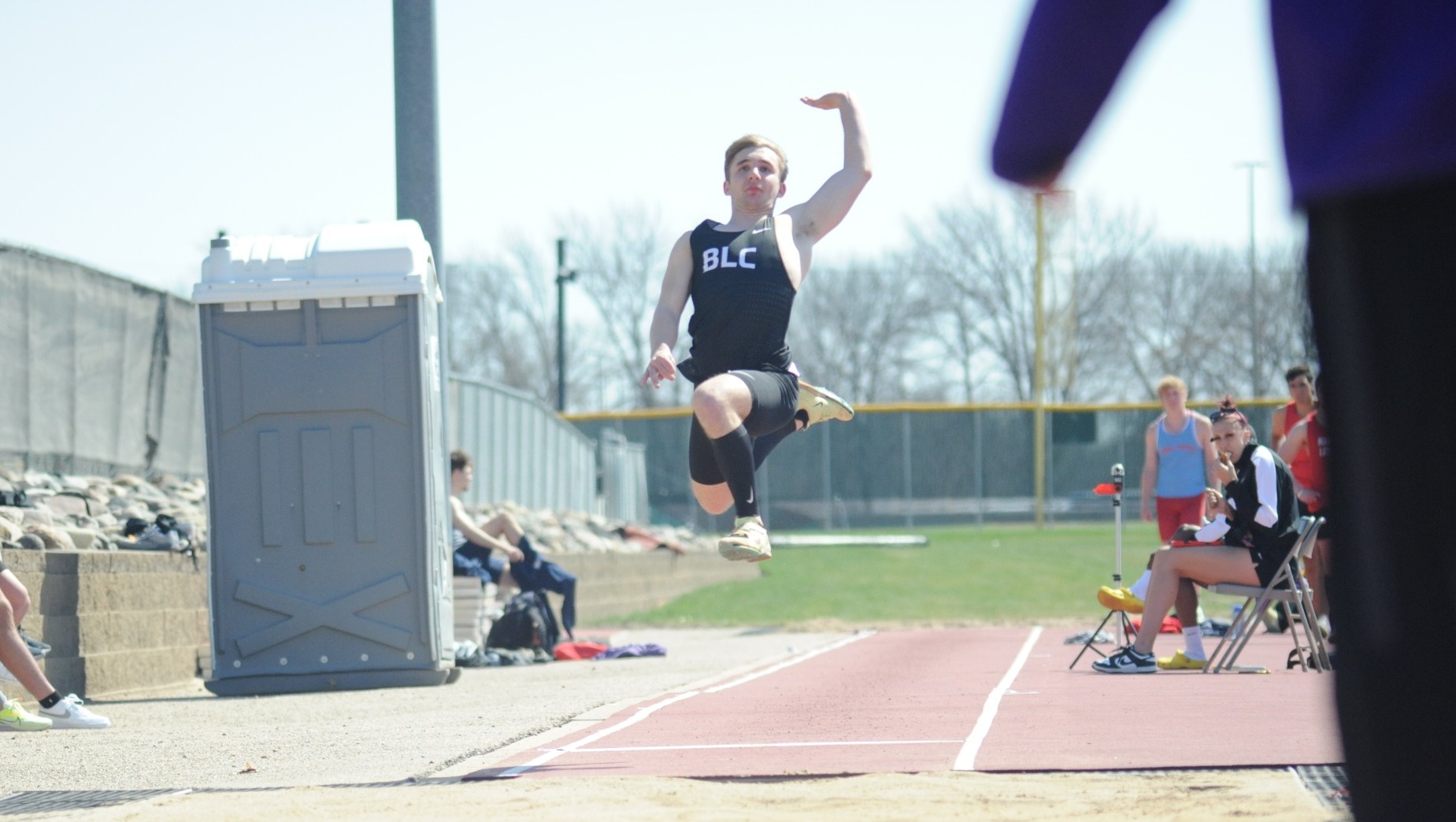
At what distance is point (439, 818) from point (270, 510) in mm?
6385

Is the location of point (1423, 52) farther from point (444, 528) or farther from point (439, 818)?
point (444, 528)

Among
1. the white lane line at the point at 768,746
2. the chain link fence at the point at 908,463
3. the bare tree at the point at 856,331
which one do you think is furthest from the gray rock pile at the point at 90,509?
the bare tree at the point at 856,331

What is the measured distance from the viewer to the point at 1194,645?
10109 mm

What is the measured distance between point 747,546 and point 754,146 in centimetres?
170

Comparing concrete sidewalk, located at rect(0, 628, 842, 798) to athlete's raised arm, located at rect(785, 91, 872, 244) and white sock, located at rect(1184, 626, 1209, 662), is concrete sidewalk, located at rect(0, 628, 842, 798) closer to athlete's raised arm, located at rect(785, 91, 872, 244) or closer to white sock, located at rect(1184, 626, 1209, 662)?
athlete's raised arm, located at rect(785, 91, 872, 244)

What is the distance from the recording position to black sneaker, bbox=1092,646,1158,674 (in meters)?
9.77

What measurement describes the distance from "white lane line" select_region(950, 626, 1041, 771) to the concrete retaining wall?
5263 mm

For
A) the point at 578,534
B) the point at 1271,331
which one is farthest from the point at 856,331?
the point at 578,534

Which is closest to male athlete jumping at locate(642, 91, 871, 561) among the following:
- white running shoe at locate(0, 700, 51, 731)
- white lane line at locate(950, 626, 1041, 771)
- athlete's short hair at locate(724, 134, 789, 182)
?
athlete's short hair at locate(724, 134, 789, 182)

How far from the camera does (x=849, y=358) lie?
59.9 m

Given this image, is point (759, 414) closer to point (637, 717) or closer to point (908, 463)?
point (637, 717)

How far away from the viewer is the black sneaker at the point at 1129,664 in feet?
32.1

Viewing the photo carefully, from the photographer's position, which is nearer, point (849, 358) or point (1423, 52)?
point (1423, 52)

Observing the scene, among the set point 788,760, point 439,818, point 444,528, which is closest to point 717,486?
point 788,760
